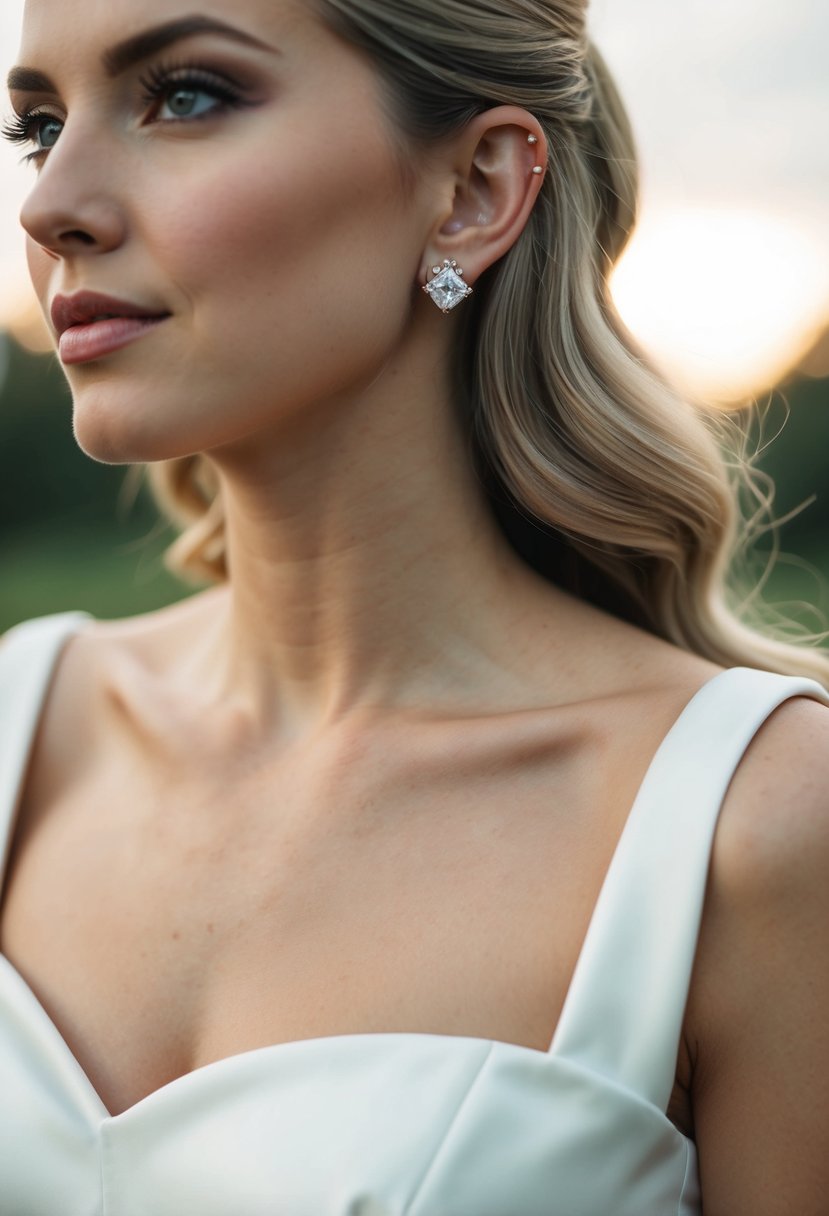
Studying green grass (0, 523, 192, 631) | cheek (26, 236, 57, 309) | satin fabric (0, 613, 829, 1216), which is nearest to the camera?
satin fabric (0, 613, 829, 1216)

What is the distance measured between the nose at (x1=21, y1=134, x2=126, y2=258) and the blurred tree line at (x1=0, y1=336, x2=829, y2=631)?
3408 mm

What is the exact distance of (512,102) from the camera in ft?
6.48

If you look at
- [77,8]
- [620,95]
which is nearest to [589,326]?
[620,95]

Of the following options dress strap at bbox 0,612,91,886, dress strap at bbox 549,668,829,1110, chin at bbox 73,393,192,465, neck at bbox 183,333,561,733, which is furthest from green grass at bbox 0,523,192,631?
dress strap at bbox 549,668,829,1110

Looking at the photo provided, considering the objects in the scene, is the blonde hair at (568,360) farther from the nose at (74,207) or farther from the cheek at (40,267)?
the cheek at (40,267)

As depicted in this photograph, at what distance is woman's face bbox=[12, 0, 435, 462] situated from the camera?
5.68 feet

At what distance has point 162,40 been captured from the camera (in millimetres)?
1736

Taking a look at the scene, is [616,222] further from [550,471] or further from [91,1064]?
[91,1064]

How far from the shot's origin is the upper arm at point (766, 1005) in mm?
1620

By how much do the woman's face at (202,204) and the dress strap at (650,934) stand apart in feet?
2.56

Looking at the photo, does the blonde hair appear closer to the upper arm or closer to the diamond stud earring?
the diamond stud earring

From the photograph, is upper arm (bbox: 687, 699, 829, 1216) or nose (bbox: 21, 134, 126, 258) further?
nose (bbox: 21, 134, 126, 258)

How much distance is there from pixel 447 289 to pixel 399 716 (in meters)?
0.67

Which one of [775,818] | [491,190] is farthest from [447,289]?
[775,818]
